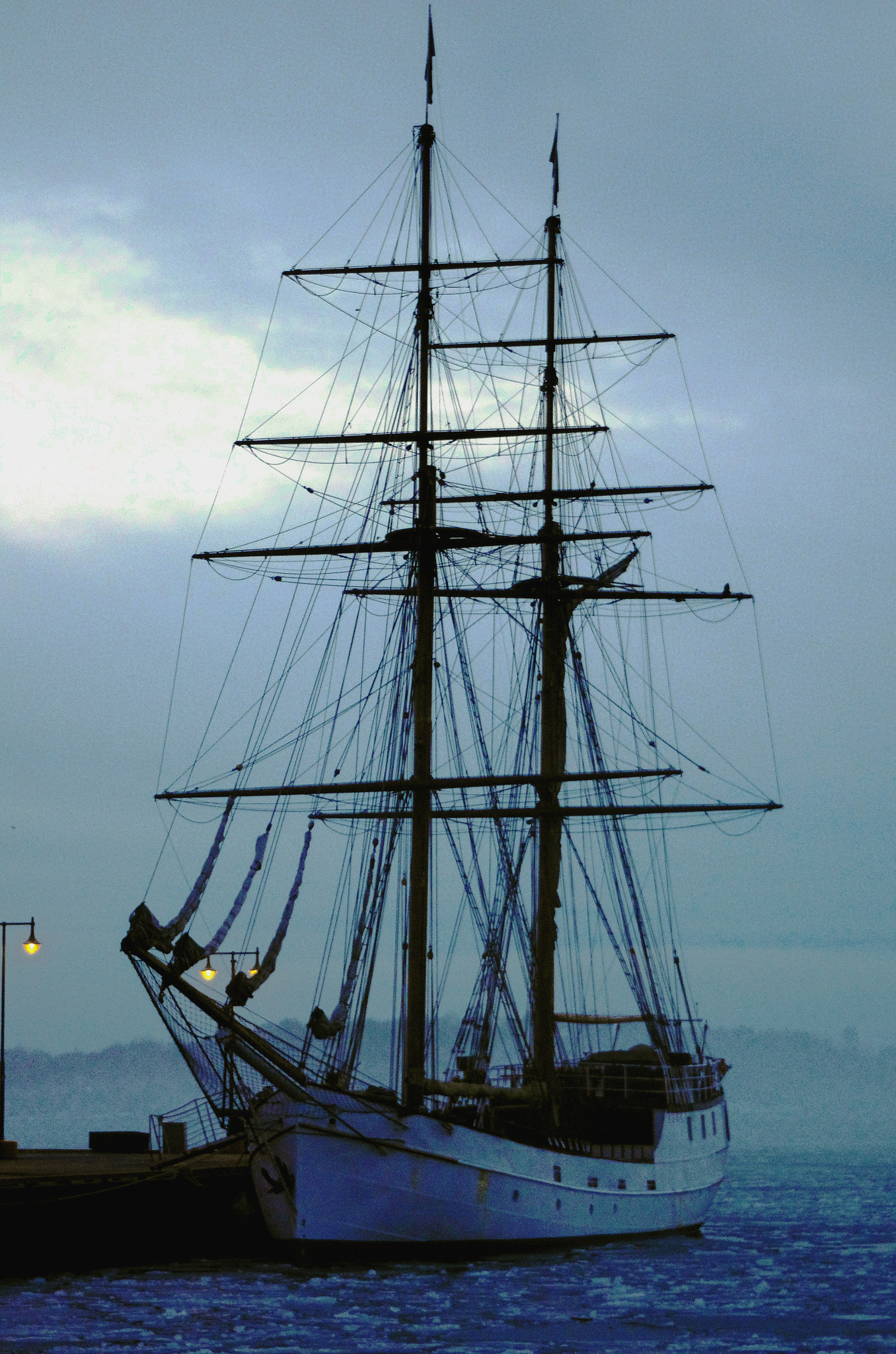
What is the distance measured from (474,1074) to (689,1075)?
15127mm

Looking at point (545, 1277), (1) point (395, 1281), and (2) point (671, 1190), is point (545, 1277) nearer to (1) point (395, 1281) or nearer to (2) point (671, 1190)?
(1) point (395, 1281)

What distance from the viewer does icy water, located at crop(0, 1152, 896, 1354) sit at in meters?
33.3

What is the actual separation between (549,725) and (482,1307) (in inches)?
993

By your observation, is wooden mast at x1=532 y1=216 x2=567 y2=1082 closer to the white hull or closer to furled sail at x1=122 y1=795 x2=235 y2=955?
the white hull

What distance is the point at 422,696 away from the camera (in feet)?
157

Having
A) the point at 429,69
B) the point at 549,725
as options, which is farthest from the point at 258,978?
the point at 429,69

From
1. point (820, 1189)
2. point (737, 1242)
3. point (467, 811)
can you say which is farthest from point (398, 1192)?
point (820, 1189)

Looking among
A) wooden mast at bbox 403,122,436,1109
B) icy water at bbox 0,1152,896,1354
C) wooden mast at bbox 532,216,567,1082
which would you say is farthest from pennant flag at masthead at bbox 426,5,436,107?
icy water at bbox 0,1152,896,1354

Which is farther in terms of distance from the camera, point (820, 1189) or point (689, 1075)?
point (820, 1189)

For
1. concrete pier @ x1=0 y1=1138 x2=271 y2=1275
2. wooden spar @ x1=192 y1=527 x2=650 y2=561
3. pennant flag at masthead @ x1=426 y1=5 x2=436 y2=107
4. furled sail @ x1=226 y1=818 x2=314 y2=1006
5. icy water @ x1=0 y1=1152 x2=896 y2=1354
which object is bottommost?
icy water @ x1=0 y1=1152 x2=896 y2=1354

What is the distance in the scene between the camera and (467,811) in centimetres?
5509

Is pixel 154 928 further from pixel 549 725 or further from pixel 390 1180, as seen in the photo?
pixel 549 725

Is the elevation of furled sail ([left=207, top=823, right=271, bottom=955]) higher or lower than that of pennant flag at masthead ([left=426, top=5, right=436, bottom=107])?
lower

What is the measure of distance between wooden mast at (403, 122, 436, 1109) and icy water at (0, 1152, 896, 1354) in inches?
211
